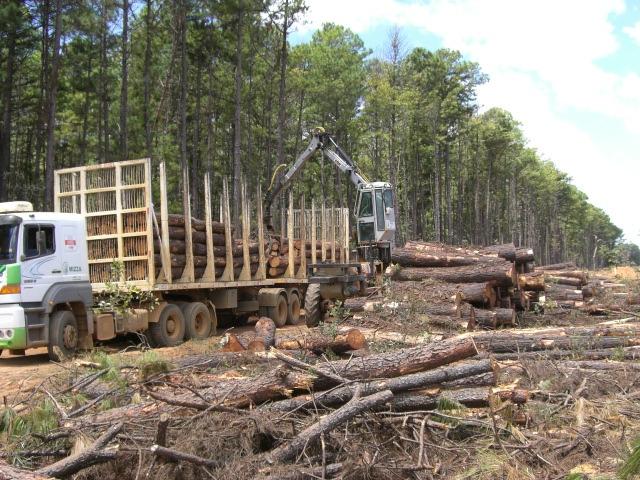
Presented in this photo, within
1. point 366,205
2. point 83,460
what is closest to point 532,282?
point 366,205

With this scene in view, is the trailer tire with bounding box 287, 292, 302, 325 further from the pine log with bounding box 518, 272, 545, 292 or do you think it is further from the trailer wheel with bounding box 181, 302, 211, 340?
the pine log with bounding box 518, 272, 545, 292

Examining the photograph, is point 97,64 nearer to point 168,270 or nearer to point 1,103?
point 1,103

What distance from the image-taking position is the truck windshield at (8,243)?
10347mm

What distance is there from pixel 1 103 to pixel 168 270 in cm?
2048

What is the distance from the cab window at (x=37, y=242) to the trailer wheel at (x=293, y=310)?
7974mm

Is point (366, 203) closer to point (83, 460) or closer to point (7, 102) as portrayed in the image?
point (7, 102)

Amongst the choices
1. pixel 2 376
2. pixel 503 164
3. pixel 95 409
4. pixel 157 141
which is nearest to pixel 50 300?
pixel 2 376

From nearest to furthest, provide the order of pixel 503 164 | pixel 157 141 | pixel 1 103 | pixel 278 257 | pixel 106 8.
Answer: pixel 278 257, pixel 106 8, pixel 1 103, pixel 157 141, pixel 503 164

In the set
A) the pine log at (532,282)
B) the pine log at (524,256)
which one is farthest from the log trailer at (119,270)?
the pine log at (524,256)

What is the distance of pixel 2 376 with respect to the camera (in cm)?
940

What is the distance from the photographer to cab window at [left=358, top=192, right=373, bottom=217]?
67.4ft

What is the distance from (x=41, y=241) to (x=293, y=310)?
27.9ft

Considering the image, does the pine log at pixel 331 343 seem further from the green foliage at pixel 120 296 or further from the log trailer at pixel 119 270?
the green foliage at pixel 120 296

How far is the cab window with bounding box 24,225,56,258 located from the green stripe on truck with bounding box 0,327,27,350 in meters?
1.29
